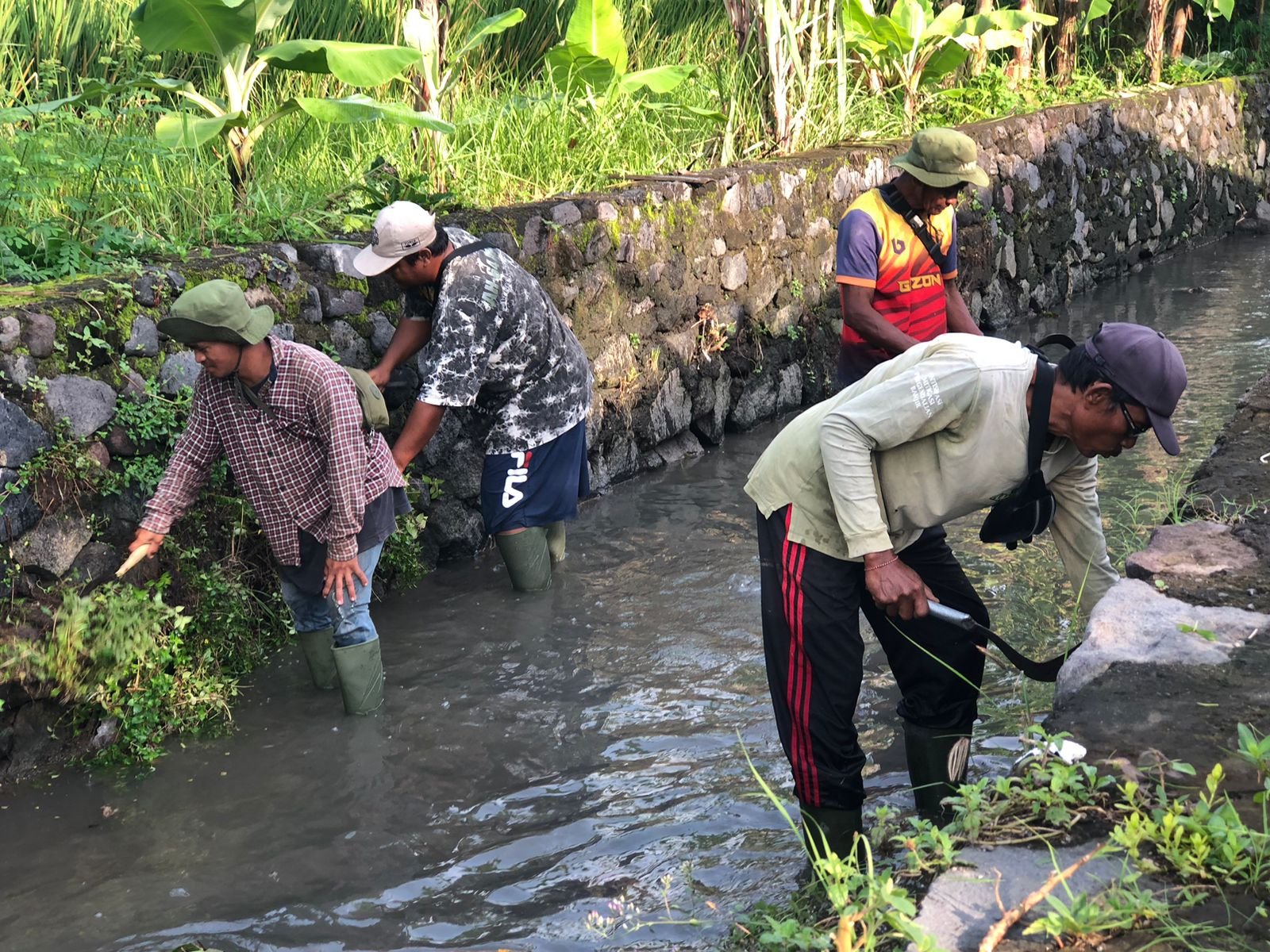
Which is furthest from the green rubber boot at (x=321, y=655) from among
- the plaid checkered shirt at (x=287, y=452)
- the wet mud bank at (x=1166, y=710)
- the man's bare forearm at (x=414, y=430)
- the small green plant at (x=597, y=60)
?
the small green plant at (x=597, y=60)

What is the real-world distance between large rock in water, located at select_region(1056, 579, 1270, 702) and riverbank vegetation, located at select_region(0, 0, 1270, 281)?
3752 mm

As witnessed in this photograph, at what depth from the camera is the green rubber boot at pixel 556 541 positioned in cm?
606

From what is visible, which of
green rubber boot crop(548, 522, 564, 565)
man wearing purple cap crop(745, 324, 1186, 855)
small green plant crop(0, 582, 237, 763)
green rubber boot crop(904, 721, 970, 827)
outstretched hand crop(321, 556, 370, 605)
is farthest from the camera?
green rubber boot crop(548, 522, 564, 565)

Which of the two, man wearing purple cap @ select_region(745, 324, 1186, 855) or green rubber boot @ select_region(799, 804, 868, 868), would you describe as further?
green rubber boot @ select_region(799, 804, 868, 868)

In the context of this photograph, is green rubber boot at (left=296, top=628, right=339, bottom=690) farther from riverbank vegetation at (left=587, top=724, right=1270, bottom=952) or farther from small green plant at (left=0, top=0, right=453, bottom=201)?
riverbank vegetation at (left=587, top=724, right=1270, bottom=952)

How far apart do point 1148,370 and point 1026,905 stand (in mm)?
1236

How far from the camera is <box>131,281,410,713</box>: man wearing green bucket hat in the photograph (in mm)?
4242

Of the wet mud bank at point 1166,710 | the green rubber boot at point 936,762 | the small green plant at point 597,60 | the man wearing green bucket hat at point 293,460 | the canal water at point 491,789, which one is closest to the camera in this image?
the wet mud bank at point 1166,710

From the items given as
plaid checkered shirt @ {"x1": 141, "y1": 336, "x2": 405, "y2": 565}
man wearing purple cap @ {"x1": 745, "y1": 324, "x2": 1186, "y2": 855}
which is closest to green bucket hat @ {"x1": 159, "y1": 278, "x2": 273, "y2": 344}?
plaid checkered shirt @ {"x1": 141, "y1": 336, "x2": 405, "y2": 565}

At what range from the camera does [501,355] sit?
5445 millimetres

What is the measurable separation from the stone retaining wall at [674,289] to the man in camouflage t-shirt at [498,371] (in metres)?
0.53

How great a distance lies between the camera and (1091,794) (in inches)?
104

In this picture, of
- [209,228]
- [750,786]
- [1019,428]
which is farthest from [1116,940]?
[209,228]

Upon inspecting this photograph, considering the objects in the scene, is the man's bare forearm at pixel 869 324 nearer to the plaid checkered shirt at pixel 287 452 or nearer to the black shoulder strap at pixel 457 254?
the black shoulder strap at pixel 457 254
